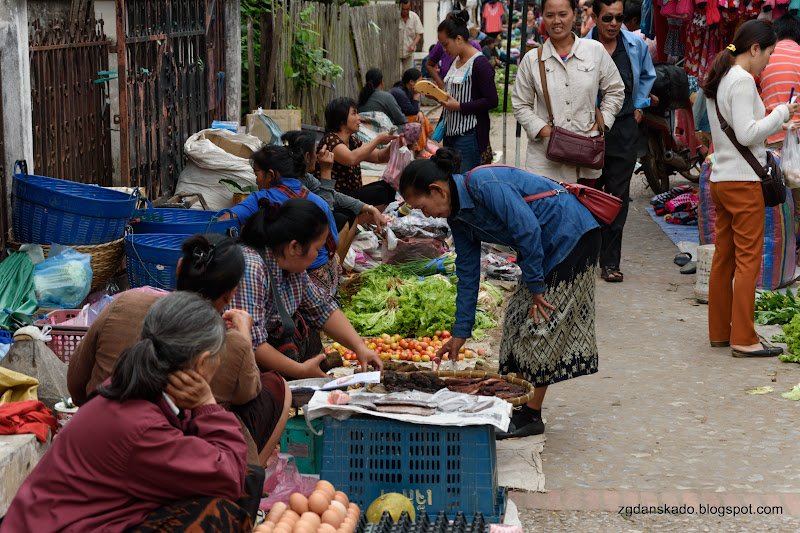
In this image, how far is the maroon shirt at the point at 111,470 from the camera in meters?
2.81

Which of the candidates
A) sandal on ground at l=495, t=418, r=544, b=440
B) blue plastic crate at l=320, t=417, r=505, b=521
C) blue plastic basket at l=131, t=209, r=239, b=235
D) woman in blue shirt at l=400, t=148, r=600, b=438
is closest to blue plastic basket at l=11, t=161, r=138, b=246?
blue plastic basket at l=131, t=209, r=239, b=235

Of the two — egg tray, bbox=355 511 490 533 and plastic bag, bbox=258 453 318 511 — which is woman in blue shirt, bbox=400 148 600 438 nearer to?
plastic bag, bbox=258 453 318 511

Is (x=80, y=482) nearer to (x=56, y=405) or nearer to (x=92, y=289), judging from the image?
(x=56, y=405)

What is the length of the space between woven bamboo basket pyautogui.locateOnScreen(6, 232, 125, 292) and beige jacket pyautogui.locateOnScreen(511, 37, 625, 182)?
10.0 ft

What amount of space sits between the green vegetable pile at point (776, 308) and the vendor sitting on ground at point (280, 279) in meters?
3.55

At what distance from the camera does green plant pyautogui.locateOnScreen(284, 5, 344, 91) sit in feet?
40.1

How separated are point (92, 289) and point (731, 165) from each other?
4.11 meters

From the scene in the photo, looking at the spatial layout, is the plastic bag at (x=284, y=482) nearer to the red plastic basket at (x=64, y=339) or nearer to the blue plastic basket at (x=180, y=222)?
the red plastic basket at (x=64, y=339)

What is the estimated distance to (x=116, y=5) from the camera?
6852 millimetres

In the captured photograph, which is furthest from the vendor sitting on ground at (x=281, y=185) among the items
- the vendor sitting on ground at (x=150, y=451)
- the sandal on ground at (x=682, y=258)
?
the sandal on ground at (x=682, y=258)

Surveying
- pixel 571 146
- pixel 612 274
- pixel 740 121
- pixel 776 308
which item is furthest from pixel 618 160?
pixel 740 121

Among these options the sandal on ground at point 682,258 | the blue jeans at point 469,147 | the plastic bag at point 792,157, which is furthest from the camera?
the sandal on ground at point 682,258

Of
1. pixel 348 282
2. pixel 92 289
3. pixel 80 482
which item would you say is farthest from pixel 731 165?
pixel 80 482

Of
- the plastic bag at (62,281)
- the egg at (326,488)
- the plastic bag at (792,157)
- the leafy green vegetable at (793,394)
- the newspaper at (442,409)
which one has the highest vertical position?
the plastic bag at (792,157)
